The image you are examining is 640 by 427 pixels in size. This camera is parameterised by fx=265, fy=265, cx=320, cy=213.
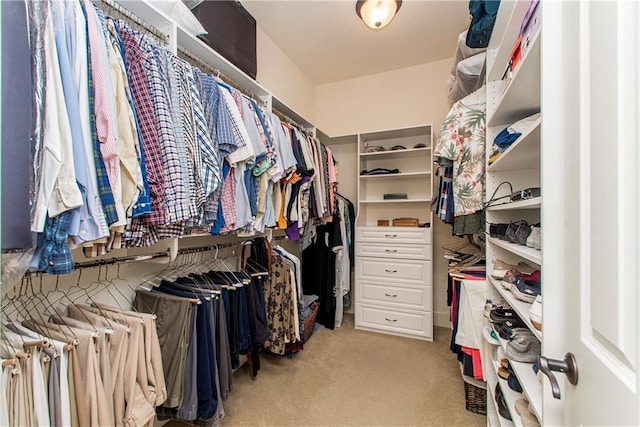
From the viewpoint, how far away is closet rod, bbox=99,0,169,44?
1.04 meters

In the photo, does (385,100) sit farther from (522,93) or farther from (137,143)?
(137,143)

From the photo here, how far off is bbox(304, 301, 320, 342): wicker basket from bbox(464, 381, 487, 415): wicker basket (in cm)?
131

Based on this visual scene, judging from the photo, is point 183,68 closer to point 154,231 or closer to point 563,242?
point 154,231

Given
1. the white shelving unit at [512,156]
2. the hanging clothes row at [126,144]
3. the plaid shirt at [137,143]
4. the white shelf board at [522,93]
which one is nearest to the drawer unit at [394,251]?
the white shelving unit at [512,156]

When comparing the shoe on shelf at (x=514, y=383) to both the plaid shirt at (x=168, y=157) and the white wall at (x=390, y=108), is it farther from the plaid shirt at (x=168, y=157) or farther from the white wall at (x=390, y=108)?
the white wall at (x=390, y=108)

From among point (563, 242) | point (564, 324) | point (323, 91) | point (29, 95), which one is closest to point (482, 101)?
point (563, 242)

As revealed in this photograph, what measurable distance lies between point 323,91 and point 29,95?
3122mm

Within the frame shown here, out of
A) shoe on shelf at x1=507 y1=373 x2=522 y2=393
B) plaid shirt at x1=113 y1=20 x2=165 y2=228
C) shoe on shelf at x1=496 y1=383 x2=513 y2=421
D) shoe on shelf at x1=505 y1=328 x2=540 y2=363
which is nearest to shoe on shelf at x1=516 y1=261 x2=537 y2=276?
shoe on shelf at x1=505 y1=328 x2=540 y2=363

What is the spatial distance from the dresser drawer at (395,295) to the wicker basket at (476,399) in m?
0.90

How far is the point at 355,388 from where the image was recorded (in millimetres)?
1811

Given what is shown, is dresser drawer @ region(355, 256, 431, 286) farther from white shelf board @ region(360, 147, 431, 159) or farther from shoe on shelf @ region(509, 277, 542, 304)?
shoe on shelf @ region(509, 277, 542, 304)

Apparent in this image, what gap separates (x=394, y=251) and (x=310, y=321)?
106 cm

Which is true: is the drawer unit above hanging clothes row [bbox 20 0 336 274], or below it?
below

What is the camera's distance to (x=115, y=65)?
90cm
